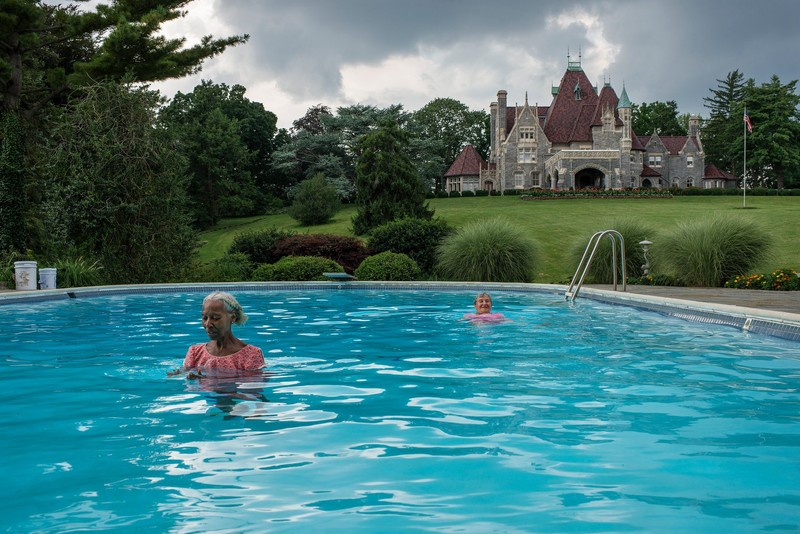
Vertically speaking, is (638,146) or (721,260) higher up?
(638,146)

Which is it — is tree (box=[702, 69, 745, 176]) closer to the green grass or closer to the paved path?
the green grass

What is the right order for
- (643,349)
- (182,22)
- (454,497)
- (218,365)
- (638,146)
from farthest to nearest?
(638,146) → (182,22) → (643,349) → (218,365) → (454,497)

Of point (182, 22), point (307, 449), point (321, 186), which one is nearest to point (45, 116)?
point (182, 22)

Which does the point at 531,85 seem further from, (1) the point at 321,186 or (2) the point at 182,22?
(2) the point at 182,22

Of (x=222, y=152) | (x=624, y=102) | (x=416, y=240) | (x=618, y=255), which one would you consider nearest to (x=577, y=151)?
(x=624, y=102)

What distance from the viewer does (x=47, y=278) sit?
15781 millimetres

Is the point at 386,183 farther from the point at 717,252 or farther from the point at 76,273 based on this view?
the point at 717,252

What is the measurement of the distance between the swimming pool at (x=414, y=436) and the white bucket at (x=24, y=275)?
282 inches

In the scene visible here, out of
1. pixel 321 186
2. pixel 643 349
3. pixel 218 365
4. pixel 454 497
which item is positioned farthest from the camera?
pixel 321 186

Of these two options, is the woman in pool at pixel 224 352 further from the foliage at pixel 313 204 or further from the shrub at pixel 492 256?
the foliage at pixel 313 204

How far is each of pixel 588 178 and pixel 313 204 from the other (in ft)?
102

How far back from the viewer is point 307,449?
4.25 meters

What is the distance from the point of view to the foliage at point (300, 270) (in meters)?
19.0

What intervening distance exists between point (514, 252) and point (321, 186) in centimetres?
2976
